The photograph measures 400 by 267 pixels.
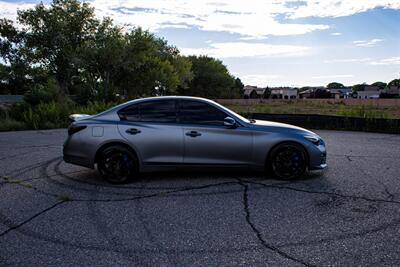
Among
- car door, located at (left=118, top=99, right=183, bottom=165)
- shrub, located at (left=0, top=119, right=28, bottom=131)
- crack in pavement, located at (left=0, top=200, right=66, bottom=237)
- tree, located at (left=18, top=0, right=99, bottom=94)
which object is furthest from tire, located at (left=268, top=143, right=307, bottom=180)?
tree, located at (left=18, top=0, right=99, bottom=94)

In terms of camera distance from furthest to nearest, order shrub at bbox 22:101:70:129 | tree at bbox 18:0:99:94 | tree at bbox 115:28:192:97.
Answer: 1. tree at bbox 18:0:99:94
2. tree at bbox 115:28:192:97
3. shrub at bbox 22:101:70:129

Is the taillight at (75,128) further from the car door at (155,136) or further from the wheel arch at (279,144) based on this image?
the wheel arch at (279,144)

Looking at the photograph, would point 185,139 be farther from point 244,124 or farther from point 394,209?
point 394,209

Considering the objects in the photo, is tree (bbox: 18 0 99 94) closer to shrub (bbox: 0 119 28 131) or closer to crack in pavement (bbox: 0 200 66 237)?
shrub (bbox: 0 119 28 131)

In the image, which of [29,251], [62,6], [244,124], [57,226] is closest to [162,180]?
[244,124]

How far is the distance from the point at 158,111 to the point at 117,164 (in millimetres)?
1143

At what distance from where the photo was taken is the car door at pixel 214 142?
6758mm

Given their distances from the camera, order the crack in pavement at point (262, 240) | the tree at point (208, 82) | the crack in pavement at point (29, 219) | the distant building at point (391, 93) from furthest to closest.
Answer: the tree at point (208, 82)
the distant building at point (391, 93)
the crack in pavement at point (29, 219)
the crack in pavement at point (262, 240)

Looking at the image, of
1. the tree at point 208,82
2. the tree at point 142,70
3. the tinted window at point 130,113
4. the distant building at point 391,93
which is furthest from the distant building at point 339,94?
the tinted window at point 130,113

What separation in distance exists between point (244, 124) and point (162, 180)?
174 centimetres

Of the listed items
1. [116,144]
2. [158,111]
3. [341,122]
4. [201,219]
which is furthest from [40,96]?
[201,219]

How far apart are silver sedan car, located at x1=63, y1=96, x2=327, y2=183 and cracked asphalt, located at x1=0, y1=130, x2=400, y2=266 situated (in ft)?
1.04

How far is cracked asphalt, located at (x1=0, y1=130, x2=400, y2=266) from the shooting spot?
3.93m

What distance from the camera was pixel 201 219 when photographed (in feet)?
16.4
